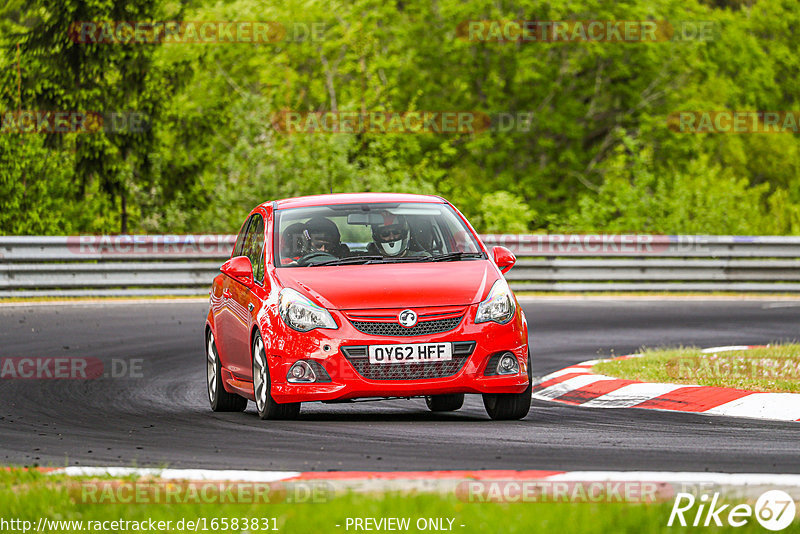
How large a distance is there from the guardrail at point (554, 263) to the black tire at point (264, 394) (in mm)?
12862

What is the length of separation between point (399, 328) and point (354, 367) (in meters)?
0.39

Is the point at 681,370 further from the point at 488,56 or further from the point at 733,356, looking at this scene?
the point at 488,56

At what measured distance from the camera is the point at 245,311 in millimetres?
9992

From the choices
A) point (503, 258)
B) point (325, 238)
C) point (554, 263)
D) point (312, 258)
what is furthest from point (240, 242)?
point (554, 263)

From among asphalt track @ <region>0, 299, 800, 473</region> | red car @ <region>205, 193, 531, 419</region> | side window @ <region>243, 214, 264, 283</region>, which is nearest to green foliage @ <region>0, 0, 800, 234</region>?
asphalt track @ <region>0, 299, 800, 473</region>

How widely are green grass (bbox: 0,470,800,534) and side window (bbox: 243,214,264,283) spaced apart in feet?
13.8

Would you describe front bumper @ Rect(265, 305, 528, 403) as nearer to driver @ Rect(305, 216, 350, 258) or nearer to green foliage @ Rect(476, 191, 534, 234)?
driver @ Rect(305, 216, 350, 258)

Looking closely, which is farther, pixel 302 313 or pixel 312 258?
Answer: pixel 312 258

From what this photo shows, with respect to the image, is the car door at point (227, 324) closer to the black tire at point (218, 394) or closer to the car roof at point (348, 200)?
the black tire at point (218, 394)

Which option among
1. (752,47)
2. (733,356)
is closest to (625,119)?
(752,47)

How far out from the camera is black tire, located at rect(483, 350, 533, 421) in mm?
9508

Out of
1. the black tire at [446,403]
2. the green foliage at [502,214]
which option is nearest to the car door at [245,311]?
the black tire at [446,403]

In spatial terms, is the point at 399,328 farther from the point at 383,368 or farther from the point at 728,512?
the point at 728,512

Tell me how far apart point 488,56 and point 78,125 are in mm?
20012
